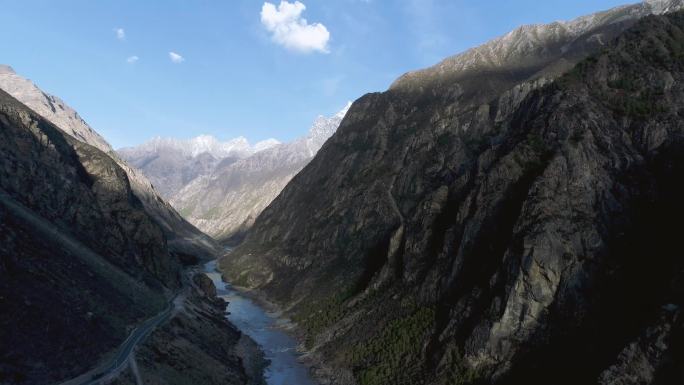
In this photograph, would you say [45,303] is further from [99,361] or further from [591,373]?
[591,373]

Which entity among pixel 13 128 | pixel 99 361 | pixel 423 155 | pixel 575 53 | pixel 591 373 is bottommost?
pixel 99 361

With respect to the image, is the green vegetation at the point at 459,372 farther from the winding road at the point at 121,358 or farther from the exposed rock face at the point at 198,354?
the winding road at the point at 121,358

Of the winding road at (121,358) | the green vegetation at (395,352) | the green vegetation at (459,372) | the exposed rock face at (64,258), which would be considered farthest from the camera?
the green vegetation at (395,352)

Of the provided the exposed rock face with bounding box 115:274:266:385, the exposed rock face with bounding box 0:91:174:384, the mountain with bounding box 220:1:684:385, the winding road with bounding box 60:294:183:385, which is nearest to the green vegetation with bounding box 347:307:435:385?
the mountain with bounding box 220:1:684:385

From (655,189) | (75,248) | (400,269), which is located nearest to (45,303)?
(75,248)

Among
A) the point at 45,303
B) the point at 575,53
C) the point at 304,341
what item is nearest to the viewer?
the point at 45,303

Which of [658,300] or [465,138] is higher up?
[465,138]

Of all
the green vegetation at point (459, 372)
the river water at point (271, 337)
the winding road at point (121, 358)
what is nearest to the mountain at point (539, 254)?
the green vegetation at point (459, 372)
